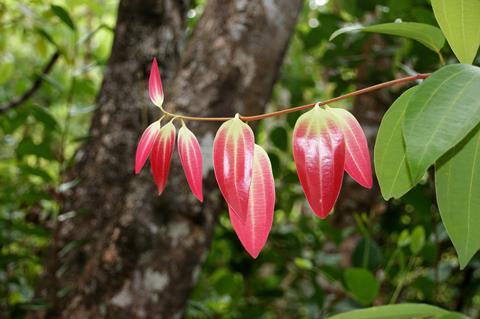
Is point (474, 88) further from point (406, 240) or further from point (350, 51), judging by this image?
point (350, 51)

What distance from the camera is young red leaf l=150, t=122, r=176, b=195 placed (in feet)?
1.53

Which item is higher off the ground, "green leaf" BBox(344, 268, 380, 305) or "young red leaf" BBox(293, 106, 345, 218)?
"young red leaf" BBox(293, 106, 345, 218)

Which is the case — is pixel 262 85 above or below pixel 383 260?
above

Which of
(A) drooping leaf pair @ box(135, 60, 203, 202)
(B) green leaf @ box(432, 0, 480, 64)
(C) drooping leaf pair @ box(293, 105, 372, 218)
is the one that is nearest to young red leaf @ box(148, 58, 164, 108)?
(A) drooping leaf pair @ box(135, 60, 203, 202)

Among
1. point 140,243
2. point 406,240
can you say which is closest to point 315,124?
point 140,243

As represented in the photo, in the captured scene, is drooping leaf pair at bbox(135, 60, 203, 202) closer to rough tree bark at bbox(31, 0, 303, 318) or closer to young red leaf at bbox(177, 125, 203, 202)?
young red leaf at bbox(177, 125, 203, 202)

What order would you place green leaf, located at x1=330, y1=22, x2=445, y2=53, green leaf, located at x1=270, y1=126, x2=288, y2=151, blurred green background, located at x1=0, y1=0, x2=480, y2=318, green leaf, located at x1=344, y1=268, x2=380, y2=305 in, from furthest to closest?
green leaf, located at x1=270, y1=126, x2=288, y2=151 < blurred green background, located at x1=0, y1=0, x2=480, y2=318 < green leaf, located at x1=344, y1=268, x2=380, y2=305 < green leaf, located at x1=330, y1=22, x2=445, y2=53

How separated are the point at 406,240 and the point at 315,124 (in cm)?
84

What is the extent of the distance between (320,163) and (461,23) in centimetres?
17

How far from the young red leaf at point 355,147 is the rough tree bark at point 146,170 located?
2.23 ft

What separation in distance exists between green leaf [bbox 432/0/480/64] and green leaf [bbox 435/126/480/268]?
0.21 ft

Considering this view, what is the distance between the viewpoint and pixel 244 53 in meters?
1.19

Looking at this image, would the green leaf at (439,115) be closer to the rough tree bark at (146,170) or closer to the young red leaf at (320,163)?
the young red leaf at (320,163)

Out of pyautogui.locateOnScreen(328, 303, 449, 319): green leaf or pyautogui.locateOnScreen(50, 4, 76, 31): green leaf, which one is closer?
pyautogui.locateOnScreen(328, 303, 449, 319): green leaf
